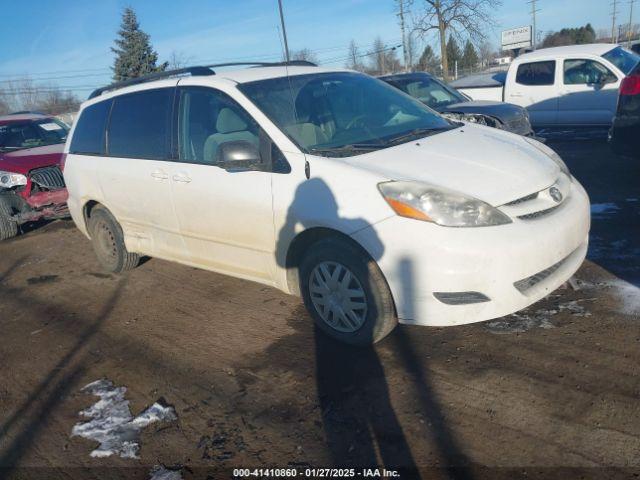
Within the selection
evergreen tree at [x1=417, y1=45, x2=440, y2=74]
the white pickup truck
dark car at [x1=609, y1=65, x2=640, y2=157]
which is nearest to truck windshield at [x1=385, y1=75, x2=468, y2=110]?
the white pickup truck

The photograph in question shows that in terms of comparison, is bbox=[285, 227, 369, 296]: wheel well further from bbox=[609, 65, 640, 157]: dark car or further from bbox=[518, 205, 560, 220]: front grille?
bbox=[609, 65, 640, 157]: dark car

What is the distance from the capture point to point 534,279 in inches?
127

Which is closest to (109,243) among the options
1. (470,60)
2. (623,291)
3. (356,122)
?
(356,122)

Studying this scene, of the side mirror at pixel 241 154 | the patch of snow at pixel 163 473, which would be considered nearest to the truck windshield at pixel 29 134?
the side mirror at pixel 241 154

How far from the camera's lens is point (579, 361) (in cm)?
318

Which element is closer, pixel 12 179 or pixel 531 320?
pixel 531 320

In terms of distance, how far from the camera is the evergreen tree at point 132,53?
135 ft

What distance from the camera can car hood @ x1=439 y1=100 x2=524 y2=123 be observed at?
8539 millimetres

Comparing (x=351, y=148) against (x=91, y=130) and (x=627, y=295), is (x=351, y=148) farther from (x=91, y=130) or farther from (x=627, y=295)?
(x=91, y=130)

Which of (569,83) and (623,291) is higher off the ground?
(569,83)

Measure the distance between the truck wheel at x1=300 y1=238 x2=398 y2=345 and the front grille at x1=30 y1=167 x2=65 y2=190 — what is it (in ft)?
19.7

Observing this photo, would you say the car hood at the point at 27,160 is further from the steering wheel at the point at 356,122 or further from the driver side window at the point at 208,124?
the steering wheel at the point at 356,122

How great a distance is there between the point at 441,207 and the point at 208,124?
82.7 inches

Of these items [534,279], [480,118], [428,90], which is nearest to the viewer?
[534,279]
